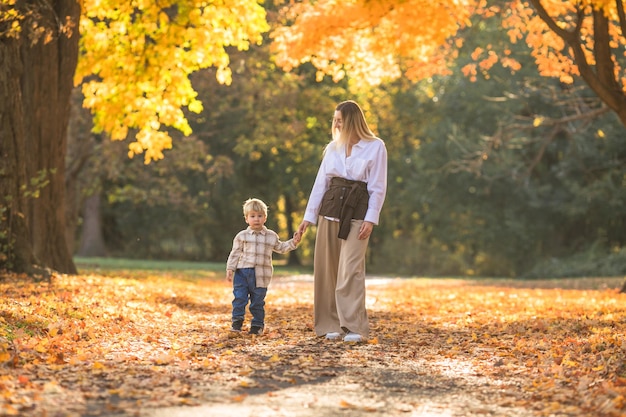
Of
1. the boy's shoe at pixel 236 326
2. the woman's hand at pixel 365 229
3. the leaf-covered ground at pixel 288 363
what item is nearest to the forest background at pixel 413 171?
the leaf-covered ground at pixel 288 363

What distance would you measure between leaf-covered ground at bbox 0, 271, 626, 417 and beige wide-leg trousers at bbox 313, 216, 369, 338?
26 centimetres

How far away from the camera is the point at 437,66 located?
18.4 m

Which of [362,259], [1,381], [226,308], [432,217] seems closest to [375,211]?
[362,259]

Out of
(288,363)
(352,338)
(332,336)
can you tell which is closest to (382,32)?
(332,336)

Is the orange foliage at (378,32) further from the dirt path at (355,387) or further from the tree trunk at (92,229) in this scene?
the tree trunk at (92,229)

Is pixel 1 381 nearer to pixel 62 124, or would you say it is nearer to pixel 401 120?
pixel 62 124

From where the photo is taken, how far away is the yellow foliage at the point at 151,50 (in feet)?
50.8

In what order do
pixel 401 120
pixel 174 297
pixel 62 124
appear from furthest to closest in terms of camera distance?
pixel 401 120
pixel 62 124
pixel 174 297

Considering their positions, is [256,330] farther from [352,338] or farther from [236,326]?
[352,338]

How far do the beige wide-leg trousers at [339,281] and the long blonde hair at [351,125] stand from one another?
0.76 metres

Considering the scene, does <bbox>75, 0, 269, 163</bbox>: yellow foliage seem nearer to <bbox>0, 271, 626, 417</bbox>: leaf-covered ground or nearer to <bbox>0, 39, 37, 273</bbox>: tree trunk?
<bbox>0, 39, 37, 273</bbox>: tree trunk

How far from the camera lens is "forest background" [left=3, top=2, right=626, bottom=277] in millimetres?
26781

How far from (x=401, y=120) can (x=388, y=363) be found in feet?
101

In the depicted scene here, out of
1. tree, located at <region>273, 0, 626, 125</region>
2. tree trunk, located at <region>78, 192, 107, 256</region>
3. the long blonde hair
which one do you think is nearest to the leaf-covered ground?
the long blonde hair
